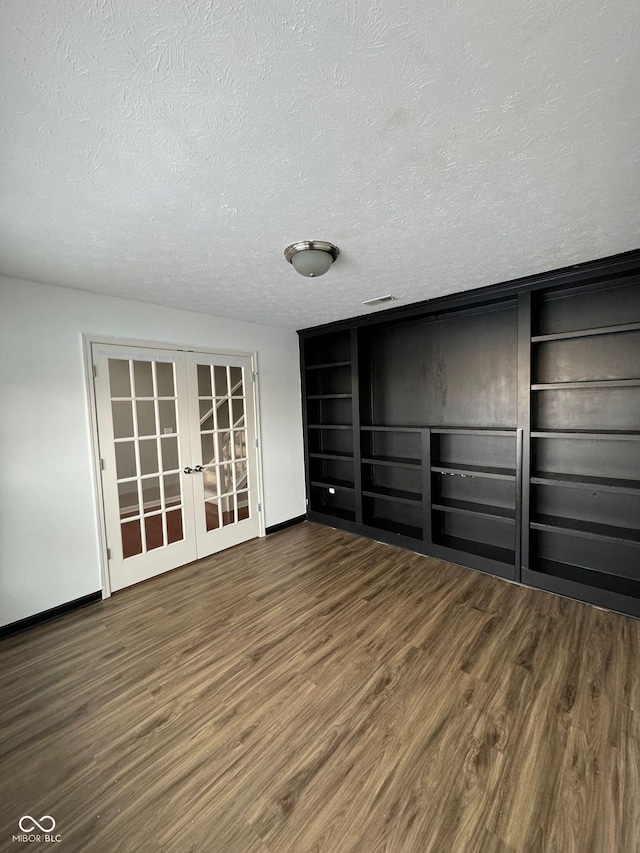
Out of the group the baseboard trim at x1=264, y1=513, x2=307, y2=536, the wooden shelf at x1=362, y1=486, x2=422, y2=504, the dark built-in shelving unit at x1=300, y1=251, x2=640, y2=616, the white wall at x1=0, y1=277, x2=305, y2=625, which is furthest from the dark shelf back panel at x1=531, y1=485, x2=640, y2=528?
the white wall at x1=0, y1=277, x2=305, y2=625

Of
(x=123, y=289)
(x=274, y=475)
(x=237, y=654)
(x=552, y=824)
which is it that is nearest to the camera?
(x=552, y=824)

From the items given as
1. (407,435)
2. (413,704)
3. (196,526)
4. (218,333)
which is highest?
(218,333)

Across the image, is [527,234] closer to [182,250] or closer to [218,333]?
[182,250]

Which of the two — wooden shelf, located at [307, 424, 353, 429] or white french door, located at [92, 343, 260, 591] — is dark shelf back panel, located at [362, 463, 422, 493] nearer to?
wooden shelf, located at [307, 424, 353, 429]

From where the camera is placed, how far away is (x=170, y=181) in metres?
1.36

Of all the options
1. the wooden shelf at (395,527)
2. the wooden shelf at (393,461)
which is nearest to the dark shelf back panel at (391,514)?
the wooden shelf at (395,527)

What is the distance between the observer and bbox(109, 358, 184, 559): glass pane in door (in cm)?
300

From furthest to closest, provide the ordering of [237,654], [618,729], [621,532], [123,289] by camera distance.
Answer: [123,289] < [621,532] < [237,654] < [618,729]

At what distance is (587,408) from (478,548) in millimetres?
1544

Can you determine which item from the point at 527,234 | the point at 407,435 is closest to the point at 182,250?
the point at 527,234

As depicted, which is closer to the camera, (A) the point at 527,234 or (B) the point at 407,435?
(A) the point at 527,234

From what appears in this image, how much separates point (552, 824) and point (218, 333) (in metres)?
3.91

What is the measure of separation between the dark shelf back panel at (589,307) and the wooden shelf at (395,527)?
2227 mm

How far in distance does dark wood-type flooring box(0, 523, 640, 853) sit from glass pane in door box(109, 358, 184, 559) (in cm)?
64
